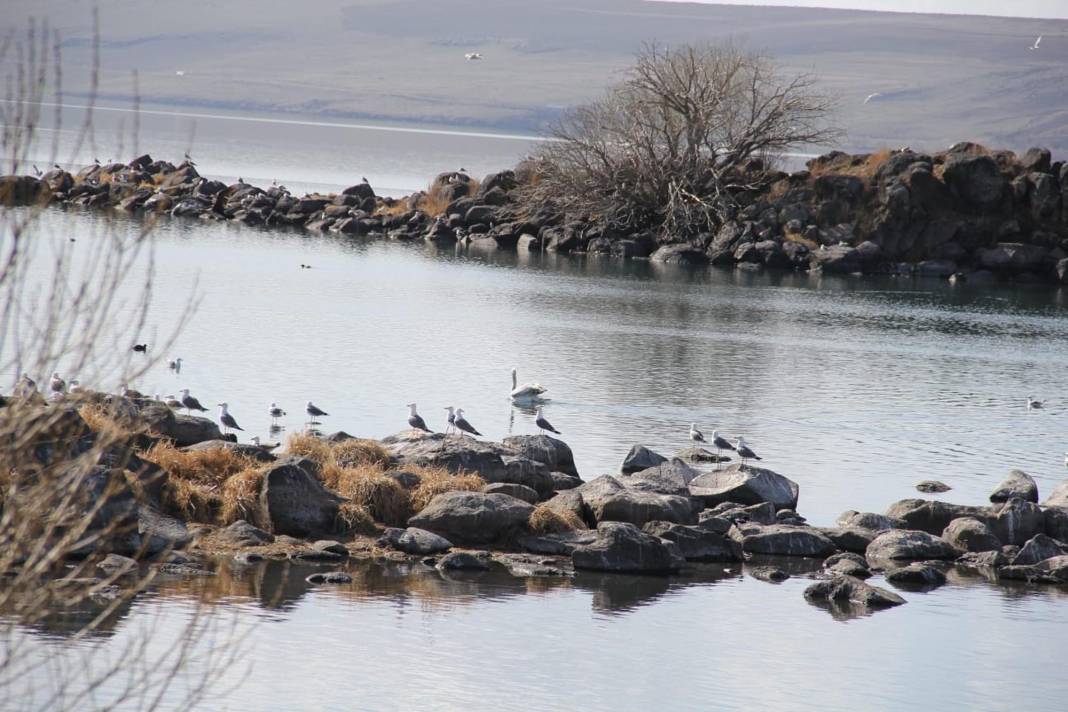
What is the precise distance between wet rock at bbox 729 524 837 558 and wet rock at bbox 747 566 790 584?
1098 millimetres

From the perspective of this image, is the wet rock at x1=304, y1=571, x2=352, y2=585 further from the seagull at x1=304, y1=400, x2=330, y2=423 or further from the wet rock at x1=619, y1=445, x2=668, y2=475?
the seagull at x1=304, y1=400, x2=330, y2=423

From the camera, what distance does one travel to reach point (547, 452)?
27672 mm

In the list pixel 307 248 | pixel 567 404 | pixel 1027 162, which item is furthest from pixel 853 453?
pixel 1027 162

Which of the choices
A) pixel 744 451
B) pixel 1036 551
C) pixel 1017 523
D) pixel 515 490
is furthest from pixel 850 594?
pixel 744 451

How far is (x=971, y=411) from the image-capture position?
4109 cm

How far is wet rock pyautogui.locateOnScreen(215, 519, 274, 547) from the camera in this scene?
2208 centimetres

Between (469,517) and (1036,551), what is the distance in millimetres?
9110

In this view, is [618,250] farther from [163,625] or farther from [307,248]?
[163,625]

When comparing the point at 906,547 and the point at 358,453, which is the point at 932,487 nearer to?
the point at 906,547

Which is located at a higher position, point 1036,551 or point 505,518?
point 505,518

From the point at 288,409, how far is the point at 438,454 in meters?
8.14

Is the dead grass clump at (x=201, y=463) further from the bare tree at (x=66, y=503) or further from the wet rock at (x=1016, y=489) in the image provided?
the wet rock at (x=1016, y=489)

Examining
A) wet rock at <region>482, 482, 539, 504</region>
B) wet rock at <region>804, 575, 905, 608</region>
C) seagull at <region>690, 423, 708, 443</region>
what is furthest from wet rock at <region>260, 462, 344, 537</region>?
seagull at <region>690, 423, 708, 443</region>

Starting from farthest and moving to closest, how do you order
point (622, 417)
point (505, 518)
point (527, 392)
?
point (527, 392), point (622, 417), point (505, 518)
